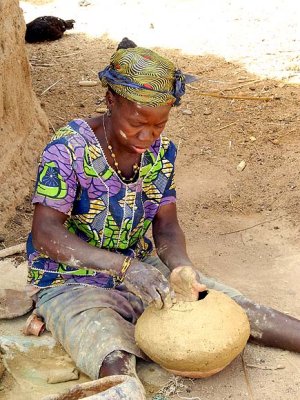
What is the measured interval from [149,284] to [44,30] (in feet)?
18.2

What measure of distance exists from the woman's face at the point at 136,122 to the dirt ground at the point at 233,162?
1.04 metres

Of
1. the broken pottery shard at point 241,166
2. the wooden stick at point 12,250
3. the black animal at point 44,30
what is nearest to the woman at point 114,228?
the wooden stick at point 12,250

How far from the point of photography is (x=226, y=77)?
6879mm

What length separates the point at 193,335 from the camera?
115 inches

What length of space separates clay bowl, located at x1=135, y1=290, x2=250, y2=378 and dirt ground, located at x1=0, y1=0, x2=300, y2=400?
197 mm

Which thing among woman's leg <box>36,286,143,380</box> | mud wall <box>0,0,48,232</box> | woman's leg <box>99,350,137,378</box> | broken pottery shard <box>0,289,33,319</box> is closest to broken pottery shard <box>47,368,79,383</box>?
woman's leg <box>36,286,143,380</box>

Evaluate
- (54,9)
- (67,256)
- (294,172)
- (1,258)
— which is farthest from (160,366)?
(54,9)

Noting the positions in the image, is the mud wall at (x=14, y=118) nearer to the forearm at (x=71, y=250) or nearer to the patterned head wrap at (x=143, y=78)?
the forearm at (x=71, y=250)

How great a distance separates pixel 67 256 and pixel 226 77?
419 cm

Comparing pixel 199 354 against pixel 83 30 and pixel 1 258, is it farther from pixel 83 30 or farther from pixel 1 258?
pixel 83 30

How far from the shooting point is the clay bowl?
2.92m

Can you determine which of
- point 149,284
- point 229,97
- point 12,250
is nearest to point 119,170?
point 149,284

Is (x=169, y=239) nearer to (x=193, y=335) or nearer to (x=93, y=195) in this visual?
(x=93, y=195)

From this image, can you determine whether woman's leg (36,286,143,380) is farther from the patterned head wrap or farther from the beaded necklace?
the patterned head wrap
